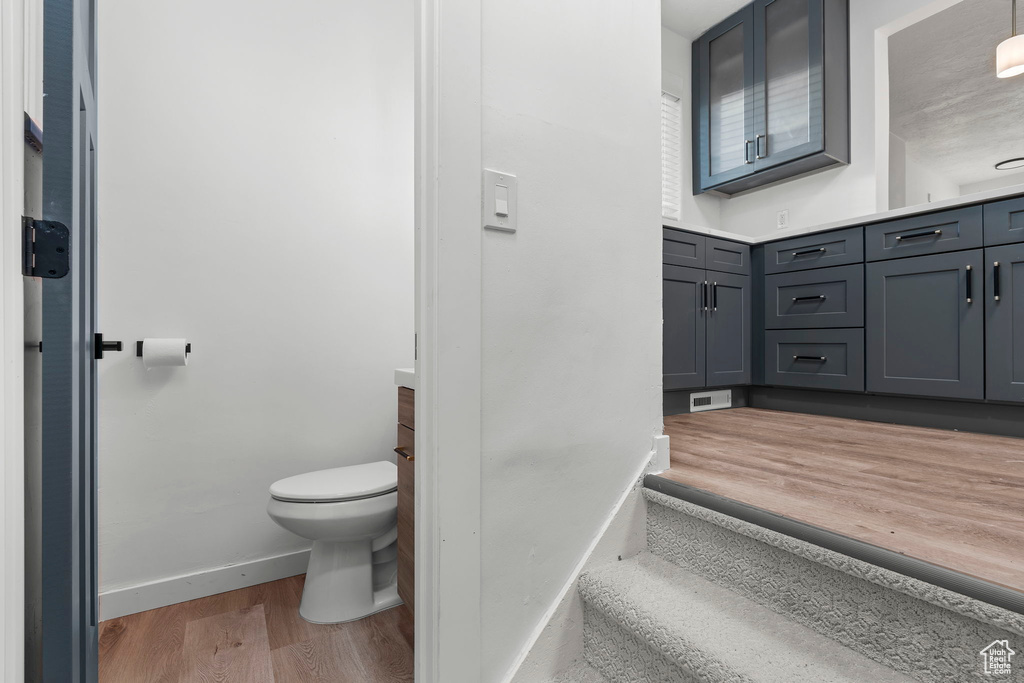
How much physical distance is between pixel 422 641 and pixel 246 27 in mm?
2177

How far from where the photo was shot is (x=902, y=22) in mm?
2670

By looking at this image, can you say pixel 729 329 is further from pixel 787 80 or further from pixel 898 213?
pixel 787 80

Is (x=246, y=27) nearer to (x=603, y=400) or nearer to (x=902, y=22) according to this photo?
A: (x=603, y=400)

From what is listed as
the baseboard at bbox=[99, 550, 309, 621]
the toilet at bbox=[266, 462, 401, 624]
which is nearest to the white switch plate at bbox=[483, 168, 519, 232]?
the toilet at bbox=[266, 462, 401, 624]

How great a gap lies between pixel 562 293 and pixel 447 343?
1.08 ft

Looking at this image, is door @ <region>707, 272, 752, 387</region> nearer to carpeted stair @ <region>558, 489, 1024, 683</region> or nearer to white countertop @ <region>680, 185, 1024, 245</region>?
white countertop @ <region>680, 185, 1024, 245</region>

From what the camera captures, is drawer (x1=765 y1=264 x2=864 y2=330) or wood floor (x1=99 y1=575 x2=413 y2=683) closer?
wood floor (x1=99 y1=575 x2=413 y2=683)

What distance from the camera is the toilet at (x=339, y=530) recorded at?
4.93 feet

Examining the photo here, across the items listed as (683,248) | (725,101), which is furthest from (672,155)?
(683,248)

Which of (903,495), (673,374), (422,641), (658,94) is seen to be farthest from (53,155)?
(673,374)

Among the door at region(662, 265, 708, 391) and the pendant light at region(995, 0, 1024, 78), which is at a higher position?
the pendant light at region(995, 0, 1024, 78)

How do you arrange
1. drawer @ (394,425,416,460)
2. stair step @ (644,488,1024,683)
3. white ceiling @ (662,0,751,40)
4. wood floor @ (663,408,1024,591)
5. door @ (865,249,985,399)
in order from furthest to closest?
white ceiling @ (662,0,751,40), door @ (865,249,985,399), drawer @ (394,425,416,460), wood floor @ (663,408,1024,591), stair step @ (644,488,1024,683)

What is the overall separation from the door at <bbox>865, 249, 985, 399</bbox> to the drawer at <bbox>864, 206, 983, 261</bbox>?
0.13 ft

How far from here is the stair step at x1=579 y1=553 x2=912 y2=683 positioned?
2.64ft
